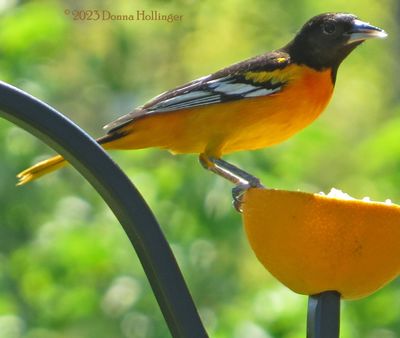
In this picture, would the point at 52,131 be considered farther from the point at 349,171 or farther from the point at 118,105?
the point at 349,171

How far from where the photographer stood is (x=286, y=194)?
238cm

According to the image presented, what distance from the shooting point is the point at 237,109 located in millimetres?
3844

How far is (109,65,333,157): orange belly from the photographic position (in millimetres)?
3764

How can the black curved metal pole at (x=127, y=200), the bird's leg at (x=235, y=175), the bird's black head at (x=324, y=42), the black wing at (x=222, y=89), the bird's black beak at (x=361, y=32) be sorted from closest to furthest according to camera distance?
1. the black curved metal pole at (x=127, y=200)
2. the bird's leg at (x=235, y=175)
3. the bird's black beak at (x=361, y=32)
4. the black wing at (x=222, y=89)
5. the bird's black head at (x=324, y=42)

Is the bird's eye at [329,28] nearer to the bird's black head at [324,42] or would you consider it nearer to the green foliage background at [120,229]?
the bird's black head at [324,42]

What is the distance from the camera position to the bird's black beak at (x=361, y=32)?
145 inches

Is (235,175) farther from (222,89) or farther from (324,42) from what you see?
(324,42)

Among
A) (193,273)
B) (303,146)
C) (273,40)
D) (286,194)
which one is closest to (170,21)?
(273,40)

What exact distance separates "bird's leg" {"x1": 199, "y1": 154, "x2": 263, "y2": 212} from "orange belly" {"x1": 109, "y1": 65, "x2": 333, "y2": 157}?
0.11 feet

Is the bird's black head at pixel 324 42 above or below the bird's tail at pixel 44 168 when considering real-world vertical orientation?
above

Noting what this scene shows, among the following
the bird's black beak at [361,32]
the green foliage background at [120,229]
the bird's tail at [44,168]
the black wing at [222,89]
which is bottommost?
the green foliage background at [120,229]

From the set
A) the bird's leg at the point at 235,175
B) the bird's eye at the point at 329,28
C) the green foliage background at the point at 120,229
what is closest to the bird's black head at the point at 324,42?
the bird's eye at the point at 329,28

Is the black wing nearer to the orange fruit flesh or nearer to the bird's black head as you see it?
the bird's black head

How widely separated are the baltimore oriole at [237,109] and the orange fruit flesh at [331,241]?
1257mm
